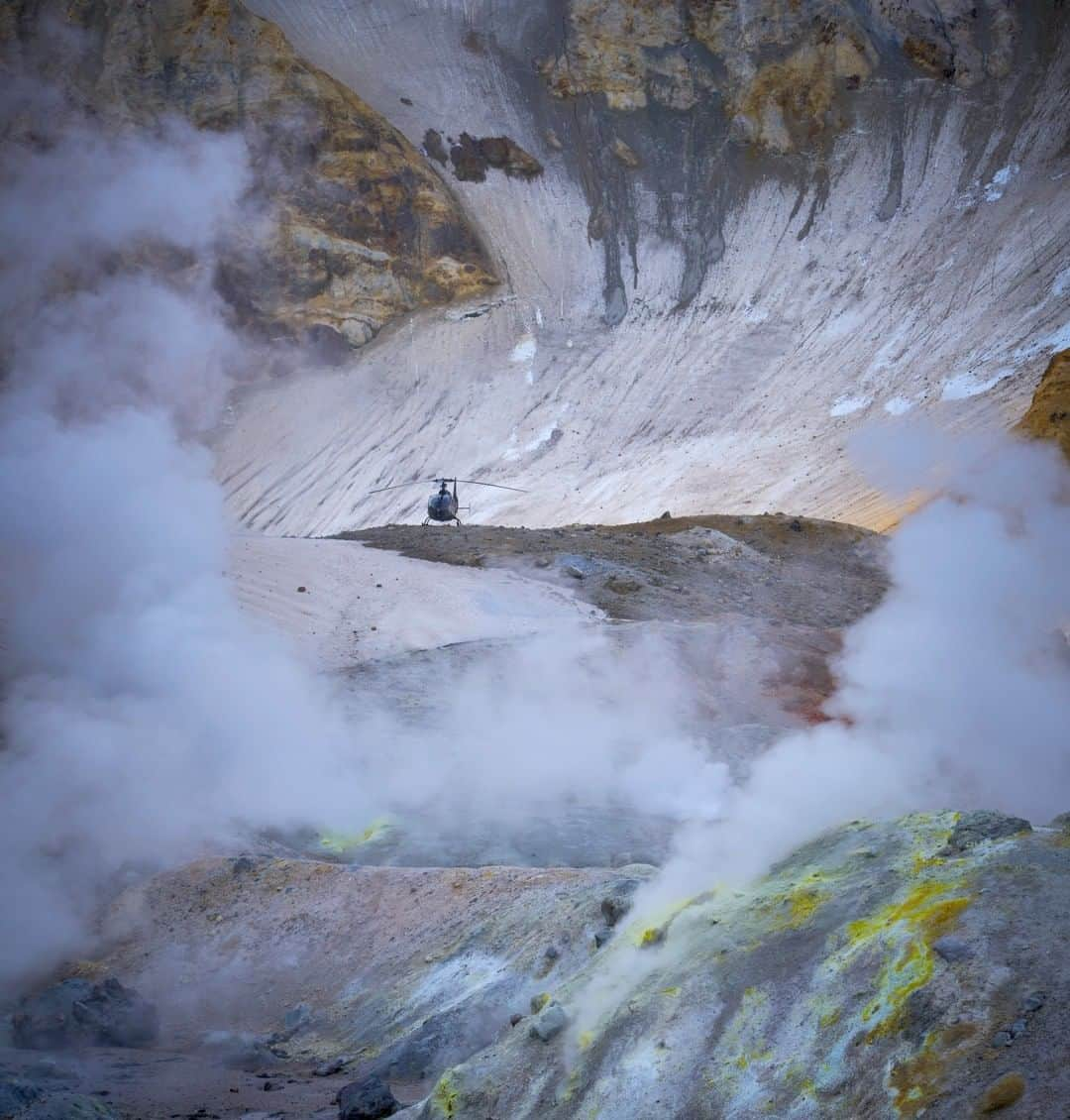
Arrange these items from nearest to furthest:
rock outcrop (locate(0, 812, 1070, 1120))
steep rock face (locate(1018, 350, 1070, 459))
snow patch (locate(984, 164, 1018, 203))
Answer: rock outcrop (locate(0, 812, 1070, 1120)) < steep rock face (locate(1018, 350, 1070, 459)) < snow patch (locate(984, 164, 1018, 203))

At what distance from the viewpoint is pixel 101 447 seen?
14.0 m

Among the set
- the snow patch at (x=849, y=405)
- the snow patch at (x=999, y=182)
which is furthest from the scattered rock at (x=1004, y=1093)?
the snow patch at (x=999, y=182)

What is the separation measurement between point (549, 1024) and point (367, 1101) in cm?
107

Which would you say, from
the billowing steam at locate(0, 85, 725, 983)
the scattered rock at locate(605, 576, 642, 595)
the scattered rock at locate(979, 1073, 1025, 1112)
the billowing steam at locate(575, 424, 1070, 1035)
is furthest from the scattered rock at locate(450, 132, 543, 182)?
the scattered rock at locate(979, 1073, 1025, 1112)

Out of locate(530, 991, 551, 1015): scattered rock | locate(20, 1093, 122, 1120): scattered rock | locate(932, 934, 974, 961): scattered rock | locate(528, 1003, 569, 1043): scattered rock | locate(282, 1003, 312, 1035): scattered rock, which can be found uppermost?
locate(932, 934, 974, 961): scattered rock

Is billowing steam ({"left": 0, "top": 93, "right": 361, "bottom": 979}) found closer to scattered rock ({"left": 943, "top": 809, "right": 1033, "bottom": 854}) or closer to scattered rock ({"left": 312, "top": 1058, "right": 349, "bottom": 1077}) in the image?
scattered rock ({"left": 312, "top": 1058, "right": 349, "bottom": 1077})

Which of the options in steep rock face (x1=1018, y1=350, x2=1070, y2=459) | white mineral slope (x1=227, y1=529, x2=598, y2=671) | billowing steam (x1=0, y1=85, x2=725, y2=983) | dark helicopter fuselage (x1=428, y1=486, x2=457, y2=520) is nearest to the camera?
billowing steam (x1=0, y1=85, x2=725, y2=983)

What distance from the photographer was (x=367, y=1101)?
5.86 meters

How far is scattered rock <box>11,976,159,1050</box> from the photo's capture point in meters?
7.37

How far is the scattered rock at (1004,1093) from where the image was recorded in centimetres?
382

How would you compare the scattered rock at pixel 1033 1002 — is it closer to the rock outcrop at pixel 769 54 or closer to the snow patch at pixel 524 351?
the snow patch at pixel 524 351

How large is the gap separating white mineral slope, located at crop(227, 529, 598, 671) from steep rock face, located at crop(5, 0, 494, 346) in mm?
26565

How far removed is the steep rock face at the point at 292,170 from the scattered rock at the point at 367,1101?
39667 mm

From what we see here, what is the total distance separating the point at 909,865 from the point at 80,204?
143 ft
